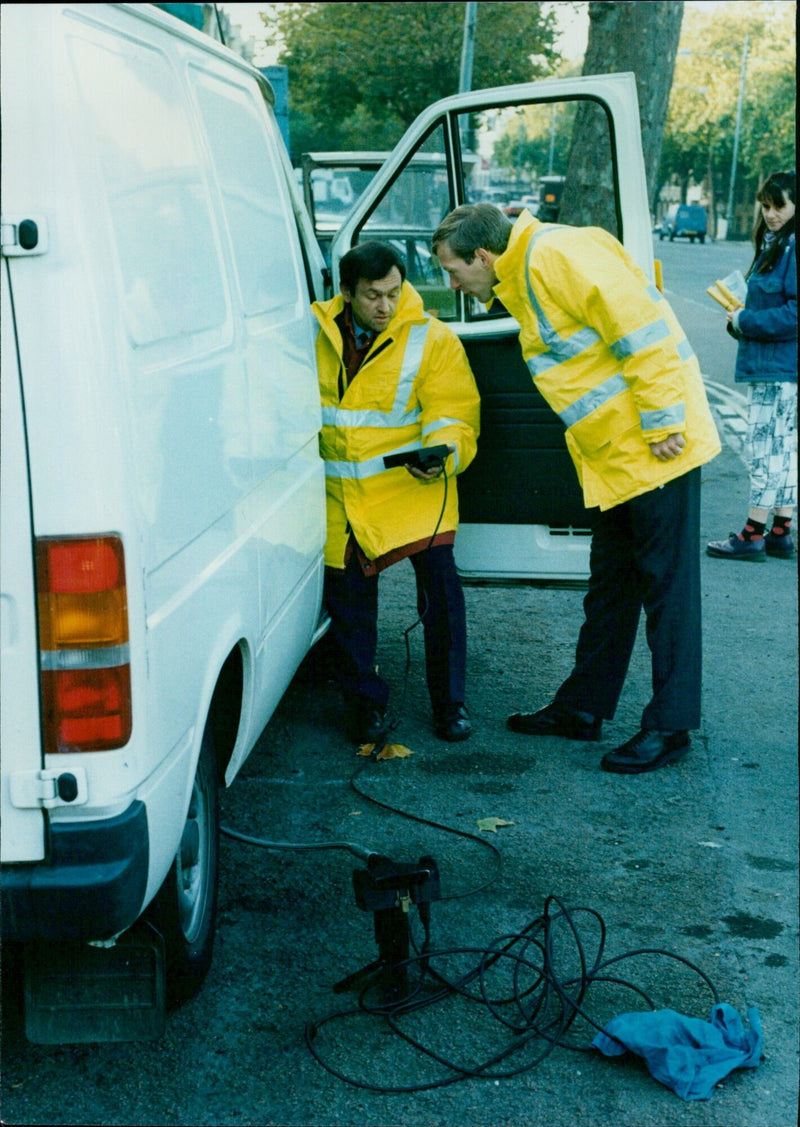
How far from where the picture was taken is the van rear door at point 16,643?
238 centimetres

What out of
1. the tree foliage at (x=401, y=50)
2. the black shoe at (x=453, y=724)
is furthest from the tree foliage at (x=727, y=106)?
the black shoe at (x=453, y=724)

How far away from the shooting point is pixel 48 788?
2.49 metres

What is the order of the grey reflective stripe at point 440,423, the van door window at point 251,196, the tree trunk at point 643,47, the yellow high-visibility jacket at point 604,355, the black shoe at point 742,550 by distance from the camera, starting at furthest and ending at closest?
the tree trunk at point 643,47, the black shoe at point 742,550, the grey reflective stripe at point 440,423, the yellow high-visibility jacket at point 604,355, the van door window at point 251,196

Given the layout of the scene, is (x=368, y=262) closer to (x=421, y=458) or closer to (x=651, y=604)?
(x=421, y=458)

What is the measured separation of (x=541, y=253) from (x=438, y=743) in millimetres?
1831

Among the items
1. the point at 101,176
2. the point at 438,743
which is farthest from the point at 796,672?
the point at 101,176

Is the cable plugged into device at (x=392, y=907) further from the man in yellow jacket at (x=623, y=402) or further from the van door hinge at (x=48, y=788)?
the man in yellow jacket at (x=623, y=402)

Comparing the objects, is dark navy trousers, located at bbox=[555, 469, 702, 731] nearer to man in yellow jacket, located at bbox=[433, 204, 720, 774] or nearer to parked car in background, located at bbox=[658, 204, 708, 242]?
man in yellow jacket, located at bbox=[433, 204, 720, 774]

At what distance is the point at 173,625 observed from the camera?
2740 mm

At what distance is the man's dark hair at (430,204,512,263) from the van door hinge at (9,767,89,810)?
8.23 ft

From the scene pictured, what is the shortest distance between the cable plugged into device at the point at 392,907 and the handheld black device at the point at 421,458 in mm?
1718

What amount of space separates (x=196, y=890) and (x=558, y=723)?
213 cm

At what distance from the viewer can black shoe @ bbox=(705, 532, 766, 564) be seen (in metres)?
7.93

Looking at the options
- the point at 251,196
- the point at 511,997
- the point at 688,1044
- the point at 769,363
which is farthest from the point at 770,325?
the point at 688,1044
